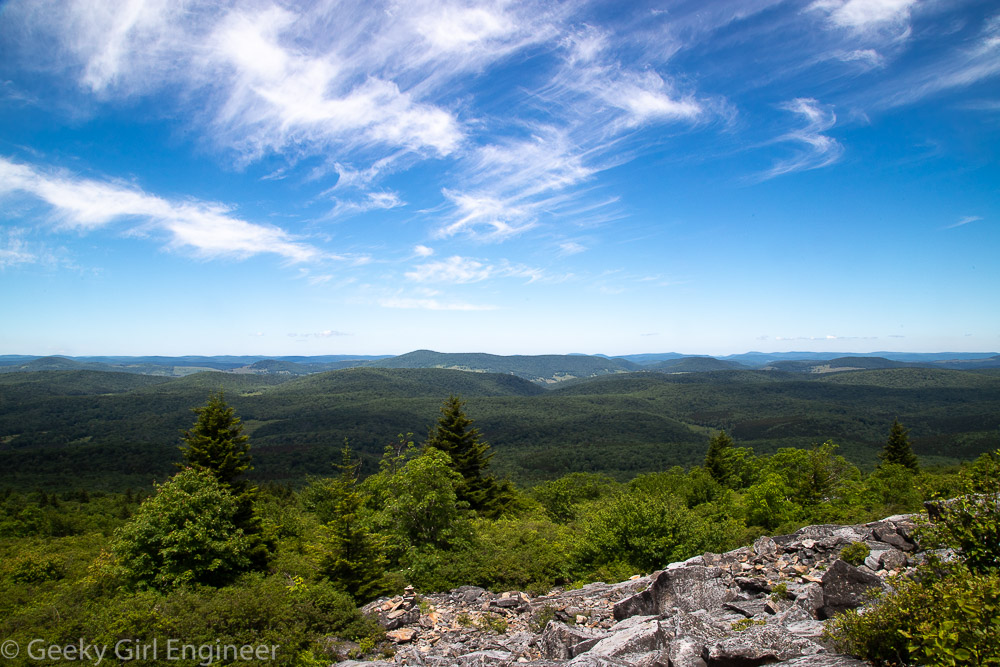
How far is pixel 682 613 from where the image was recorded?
39.0 feet

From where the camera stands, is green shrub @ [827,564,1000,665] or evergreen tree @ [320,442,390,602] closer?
green shrub @ [827,564,1000,665]

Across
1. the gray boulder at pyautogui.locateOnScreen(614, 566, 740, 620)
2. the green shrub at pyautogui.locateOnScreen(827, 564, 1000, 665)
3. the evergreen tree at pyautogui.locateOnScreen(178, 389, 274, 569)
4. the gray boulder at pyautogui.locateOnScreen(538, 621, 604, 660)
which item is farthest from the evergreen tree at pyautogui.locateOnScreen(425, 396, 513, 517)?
the green shrub at pyautogui.locateOnScreen(827, 564, 1000, 665)

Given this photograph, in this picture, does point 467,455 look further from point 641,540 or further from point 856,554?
point 856,554

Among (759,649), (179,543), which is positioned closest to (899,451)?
(759,649)

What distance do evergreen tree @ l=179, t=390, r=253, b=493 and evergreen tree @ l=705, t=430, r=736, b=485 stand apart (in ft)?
161

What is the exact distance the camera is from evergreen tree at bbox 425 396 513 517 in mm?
33188

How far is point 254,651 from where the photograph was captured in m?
12.3

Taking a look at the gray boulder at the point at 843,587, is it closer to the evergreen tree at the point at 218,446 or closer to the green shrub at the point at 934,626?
the green shrub at the point at 934,626

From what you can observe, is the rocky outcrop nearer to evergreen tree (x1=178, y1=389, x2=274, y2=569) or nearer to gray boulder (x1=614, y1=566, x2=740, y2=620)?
gray boulder (x1=614, y1=566, x2=740, y2=620)

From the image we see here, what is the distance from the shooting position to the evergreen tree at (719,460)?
52.8 metres

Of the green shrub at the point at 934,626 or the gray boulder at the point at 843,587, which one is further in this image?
the gray boulder at the point at 843,587

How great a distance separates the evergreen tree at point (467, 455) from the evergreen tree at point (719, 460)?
104 feet

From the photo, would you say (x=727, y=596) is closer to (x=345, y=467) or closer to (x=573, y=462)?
(x=345, y=467)

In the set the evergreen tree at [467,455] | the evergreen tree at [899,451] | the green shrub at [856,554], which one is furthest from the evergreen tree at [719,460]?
the green shrub at [856,554]
